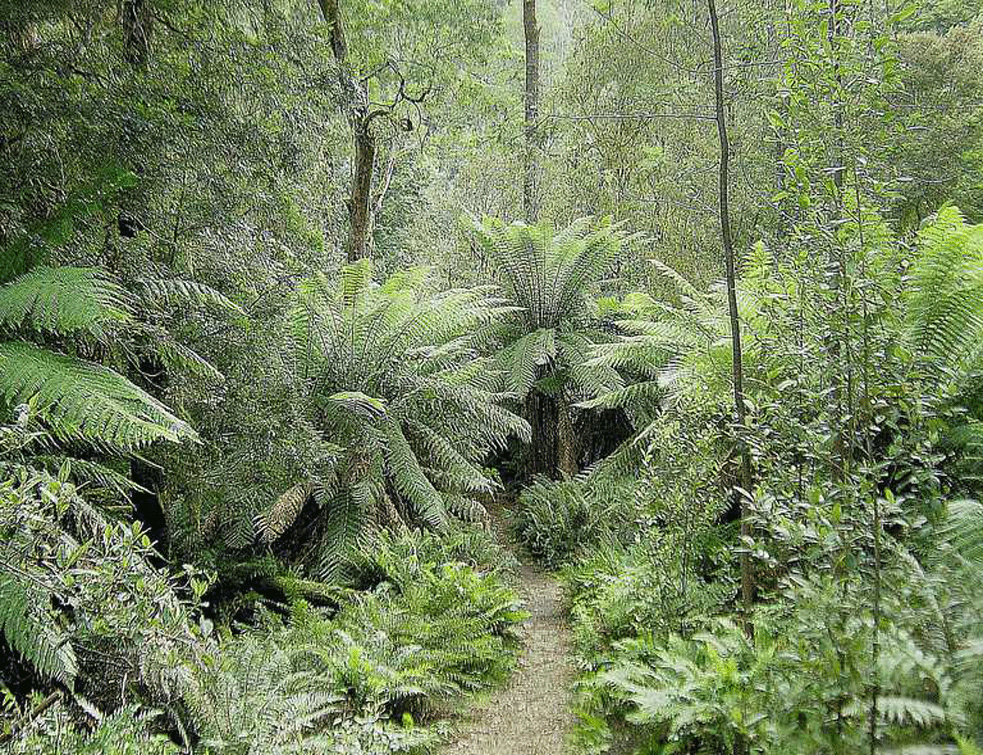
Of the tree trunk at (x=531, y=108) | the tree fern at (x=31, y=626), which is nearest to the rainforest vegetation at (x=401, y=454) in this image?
the tree fern at (x=31, y=626)

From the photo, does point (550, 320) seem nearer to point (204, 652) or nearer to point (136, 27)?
point (136, 27)

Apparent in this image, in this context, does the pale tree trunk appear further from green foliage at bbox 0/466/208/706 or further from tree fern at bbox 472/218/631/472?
green foliage at bbox 0/466/208/706

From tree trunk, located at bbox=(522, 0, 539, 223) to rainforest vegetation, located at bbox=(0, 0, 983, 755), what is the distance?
11.8ft

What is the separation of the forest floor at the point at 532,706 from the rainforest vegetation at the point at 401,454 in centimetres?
2

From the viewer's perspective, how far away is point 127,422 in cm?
244

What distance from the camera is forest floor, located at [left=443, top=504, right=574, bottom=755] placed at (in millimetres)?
3209

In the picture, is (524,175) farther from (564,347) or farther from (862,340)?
(862,340)

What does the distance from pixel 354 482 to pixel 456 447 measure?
3.49 feet

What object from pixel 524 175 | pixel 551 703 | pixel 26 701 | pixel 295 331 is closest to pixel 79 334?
pixel 26 701

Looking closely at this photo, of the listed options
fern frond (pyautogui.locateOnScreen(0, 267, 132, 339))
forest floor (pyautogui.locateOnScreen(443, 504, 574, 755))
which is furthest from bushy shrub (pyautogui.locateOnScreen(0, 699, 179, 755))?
forest floor (pyautogui.locateOnScreen(443, 504, 574, 755))

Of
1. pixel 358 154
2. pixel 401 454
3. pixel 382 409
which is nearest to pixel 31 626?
pixel 382 409

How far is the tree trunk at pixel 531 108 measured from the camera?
32.0ft

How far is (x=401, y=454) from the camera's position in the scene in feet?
17.4

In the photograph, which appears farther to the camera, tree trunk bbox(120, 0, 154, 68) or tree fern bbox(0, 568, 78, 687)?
tree trunk bbox(120, 0, 154, 68)
